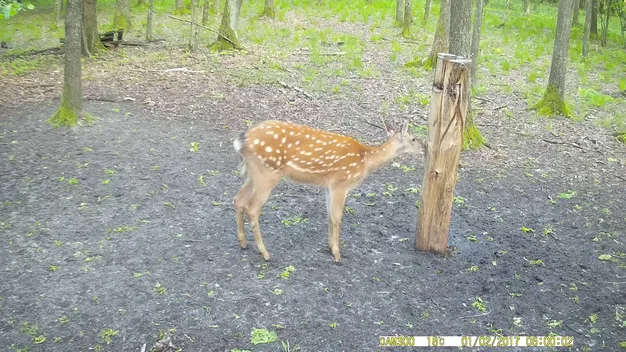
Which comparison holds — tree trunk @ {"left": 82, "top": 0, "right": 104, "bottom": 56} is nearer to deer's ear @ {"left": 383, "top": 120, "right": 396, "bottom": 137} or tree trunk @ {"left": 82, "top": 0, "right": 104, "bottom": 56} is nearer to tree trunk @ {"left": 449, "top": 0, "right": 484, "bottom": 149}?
tree trunk @ {"left": 449, "top": 0, "right": 484, "bottom": 149}

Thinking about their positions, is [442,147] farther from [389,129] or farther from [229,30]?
[229,30]

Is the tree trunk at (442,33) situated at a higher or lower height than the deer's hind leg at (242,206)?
higher

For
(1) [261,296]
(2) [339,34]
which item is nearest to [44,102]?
(1) [261,296]

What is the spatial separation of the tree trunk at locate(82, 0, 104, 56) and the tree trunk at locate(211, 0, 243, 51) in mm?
2832

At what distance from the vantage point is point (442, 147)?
599 cm

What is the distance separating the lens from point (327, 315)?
507 cm

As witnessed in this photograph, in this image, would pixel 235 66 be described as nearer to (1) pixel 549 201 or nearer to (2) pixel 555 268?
(1) pixel 549 201

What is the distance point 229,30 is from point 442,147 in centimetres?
1072

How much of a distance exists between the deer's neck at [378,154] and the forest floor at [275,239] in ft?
2.81

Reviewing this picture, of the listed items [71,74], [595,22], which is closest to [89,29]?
[71,74]

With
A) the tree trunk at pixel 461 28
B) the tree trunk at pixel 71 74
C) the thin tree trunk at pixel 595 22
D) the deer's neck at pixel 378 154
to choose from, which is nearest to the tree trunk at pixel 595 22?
the thin tree trunk at pixel 595 22

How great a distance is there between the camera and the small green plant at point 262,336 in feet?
15.3

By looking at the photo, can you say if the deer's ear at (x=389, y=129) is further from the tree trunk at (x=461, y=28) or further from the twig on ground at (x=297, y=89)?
the twig on ground at (x=297, y=89)

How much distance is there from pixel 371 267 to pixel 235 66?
886cm
